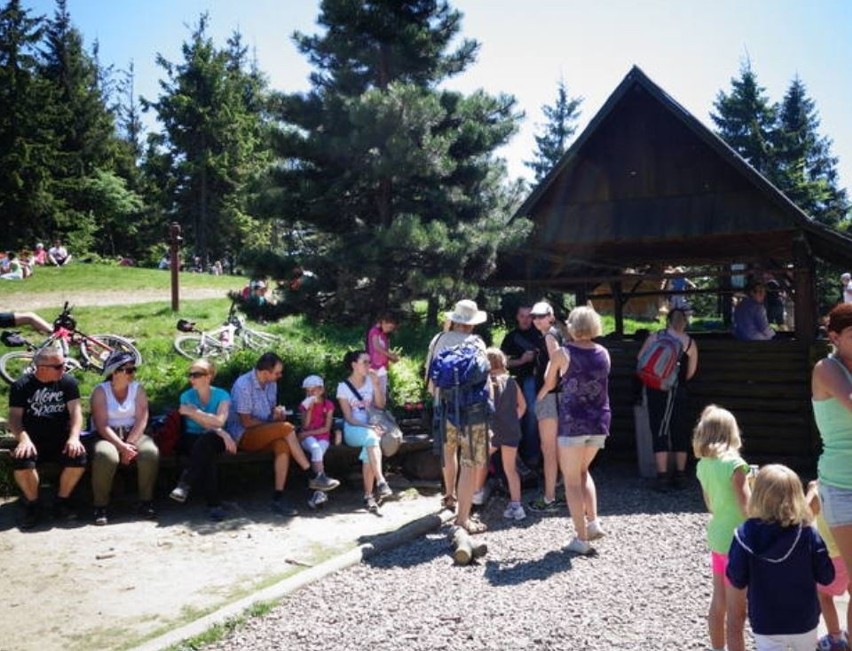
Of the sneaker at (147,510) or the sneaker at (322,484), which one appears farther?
the sneaker at (322,484)

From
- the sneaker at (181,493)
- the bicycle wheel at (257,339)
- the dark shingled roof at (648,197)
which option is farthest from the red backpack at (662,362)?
the bicycle wheel at (257,339)

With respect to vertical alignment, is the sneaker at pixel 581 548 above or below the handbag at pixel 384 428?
below

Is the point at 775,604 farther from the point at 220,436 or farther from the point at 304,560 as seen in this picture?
the point at 220,436

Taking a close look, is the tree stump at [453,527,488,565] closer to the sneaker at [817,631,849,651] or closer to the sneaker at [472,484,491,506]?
the sneaker at [472,484,491,506]

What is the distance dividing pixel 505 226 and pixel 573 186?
5.37ft

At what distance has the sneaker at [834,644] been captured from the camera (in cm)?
373

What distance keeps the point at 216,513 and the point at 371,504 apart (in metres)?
1.47

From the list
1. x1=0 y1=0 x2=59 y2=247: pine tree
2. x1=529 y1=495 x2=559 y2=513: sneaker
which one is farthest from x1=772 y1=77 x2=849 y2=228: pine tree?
x1=0 y1=0 x2=59 y2=247: pine tree

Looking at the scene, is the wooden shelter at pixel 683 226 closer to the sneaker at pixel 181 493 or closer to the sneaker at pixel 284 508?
the sneaker at pixel 284 508

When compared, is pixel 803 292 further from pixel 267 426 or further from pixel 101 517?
pixel 101 517

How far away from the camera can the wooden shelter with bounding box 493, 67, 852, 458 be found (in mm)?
9203

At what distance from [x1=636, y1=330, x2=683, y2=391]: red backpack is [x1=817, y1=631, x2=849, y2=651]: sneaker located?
4.42 metres

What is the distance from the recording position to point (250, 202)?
9234 millimetres

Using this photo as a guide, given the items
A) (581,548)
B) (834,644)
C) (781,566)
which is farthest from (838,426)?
(581,548)
